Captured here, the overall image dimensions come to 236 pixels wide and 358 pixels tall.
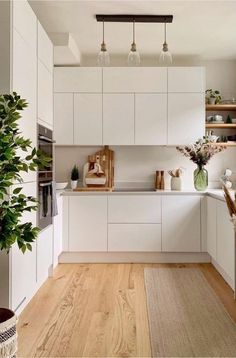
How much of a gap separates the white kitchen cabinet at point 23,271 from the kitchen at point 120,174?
0.02 metres

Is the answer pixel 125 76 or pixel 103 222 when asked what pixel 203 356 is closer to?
pixel 103 222

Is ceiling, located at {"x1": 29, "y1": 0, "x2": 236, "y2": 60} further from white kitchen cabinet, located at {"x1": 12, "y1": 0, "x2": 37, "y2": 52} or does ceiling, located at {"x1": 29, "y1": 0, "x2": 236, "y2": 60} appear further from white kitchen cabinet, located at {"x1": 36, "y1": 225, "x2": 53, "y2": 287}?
white kitchen cabinet, located at {"x1": 36, "y1": 225, "x2": 53, "y2": 287}

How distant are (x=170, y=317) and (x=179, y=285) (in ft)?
2.40

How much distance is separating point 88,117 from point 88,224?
127 centimetres

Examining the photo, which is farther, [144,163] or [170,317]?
[144,163]

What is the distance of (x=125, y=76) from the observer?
4.13 meters

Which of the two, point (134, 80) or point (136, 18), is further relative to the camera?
point (134, 80)

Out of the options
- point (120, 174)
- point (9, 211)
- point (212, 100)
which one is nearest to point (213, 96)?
point (212, 100)

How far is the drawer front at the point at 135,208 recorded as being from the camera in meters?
3.96

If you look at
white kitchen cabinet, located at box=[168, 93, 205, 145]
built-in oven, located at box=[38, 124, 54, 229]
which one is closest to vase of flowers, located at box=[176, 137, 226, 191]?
white kitchen cabinet, located at box=[168, 93, 205, 145]

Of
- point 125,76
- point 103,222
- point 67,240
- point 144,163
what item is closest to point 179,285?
point 103,222

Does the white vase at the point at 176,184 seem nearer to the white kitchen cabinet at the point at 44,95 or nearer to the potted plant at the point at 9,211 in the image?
the white kitchen cabinet at the point at 44,95

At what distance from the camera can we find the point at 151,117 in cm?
415

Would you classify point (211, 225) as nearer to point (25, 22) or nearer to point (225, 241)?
point (225, 241)
